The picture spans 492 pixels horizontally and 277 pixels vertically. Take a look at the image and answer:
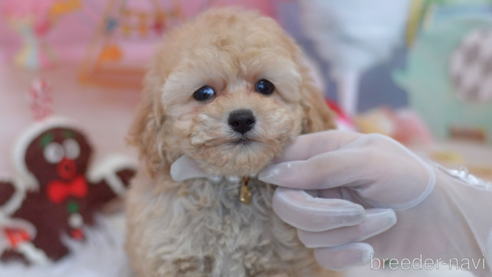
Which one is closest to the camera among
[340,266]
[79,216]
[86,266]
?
[340,266]

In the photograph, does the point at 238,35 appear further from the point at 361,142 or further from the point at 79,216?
the point at 79,216

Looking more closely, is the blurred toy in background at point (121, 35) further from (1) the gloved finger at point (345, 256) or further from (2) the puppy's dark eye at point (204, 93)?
(1) the gloved finger at point (345, 256)

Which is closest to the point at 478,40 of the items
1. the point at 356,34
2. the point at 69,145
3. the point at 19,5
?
the point at 356,34

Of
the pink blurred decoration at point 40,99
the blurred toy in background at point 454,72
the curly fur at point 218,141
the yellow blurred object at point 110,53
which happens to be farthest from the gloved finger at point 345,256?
the yellow blurred object at point 110,53

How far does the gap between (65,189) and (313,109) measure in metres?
1.18

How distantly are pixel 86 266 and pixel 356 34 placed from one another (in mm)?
1811

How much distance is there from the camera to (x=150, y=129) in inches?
50.8

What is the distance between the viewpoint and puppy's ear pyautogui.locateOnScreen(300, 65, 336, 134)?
1305 millimetres

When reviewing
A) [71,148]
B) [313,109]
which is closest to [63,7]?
[71,148]

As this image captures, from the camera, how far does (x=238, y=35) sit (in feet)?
3.87

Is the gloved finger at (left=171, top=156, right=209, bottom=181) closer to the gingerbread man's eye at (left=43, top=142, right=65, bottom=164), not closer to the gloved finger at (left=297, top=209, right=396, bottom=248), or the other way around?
the gloved finger at (left=297, top=209, right=396, bottom=248)

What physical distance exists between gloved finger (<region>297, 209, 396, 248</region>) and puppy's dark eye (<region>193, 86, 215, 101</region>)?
0.46 m

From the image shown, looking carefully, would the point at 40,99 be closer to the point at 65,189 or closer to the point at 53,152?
the point at 53,152

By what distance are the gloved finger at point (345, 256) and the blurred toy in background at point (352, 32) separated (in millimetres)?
1575
